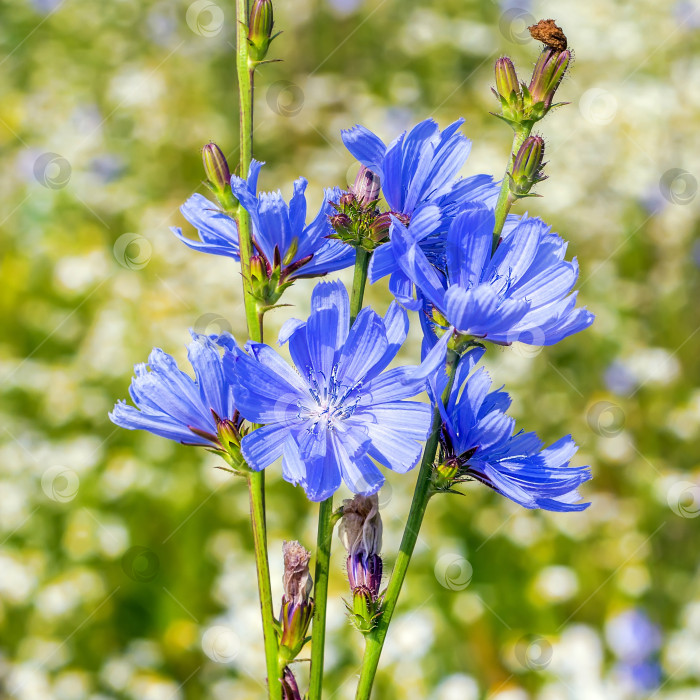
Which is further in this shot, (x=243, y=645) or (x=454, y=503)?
(x=454, y=503)

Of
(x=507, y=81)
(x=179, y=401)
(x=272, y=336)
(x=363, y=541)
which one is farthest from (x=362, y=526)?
(x=272, y=336)

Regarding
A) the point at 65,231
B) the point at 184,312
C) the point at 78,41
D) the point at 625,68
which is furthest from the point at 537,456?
the point at 78,41

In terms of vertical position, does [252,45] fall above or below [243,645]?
above

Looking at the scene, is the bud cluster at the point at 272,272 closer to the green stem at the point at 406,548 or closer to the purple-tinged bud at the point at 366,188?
the purple-tinged bud at the point at 366,188

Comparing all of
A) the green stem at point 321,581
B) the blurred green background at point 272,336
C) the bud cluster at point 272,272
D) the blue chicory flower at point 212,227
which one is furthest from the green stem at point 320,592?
the blurred green background at point 272,336

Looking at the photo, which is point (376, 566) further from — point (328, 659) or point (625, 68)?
point (625, 68)

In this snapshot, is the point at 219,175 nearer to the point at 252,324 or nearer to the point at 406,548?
the point at 252,324
